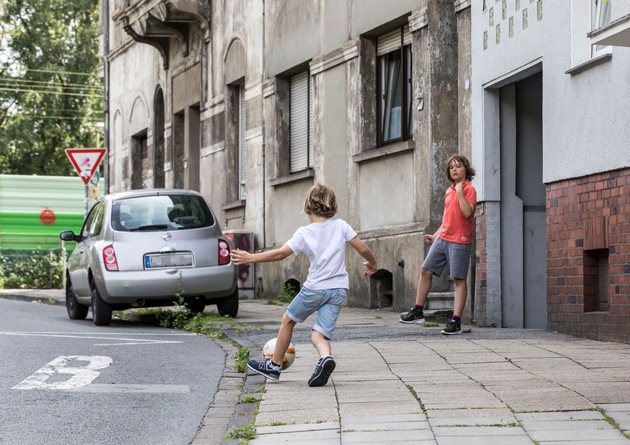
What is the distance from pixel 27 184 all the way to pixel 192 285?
21915 mm

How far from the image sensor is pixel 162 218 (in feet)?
54.1

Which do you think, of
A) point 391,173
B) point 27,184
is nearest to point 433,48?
point 391,173

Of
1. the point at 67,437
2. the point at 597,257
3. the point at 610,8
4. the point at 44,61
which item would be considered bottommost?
the point at 67,437

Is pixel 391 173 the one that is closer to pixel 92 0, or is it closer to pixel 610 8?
pixel 610 8

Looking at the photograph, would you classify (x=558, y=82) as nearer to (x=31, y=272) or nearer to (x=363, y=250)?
(x=363, y=250)

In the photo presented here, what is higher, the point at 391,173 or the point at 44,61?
the point at 44,61

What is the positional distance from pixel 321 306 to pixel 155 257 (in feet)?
22.4

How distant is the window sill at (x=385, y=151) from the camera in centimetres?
1728

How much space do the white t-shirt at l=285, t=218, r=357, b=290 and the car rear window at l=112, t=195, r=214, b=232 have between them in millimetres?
7128

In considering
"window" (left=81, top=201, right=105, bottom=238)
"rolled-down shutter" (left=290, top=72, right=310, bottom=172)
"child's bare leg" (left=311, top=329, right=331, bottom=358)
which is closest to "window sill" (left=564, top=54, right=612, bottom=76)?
"child's bare leg" (left=311, top=329, right=331, bottom=358)

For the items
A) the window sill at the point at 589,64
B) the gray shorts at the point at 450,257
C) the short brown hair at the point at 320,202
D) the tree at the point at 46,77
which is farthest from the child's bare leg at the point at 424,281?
the tree at the point at 46,77

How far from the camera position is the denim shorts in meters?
9.45

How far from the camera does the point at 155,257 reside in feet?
52.7


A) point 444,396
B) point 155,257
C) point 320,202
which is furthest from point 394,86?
point 444,396
